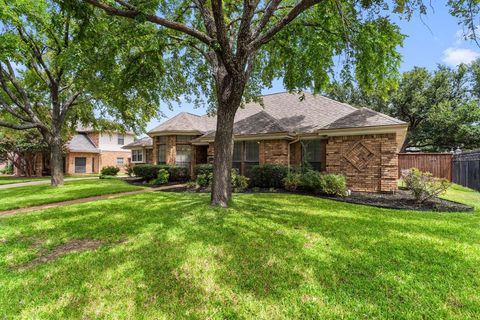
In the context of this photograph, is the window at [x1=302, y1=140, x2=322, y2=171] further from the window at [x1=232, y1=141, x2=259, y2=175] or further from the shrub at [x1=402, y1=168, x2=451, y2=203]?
the shrub at [x1=402, y1=168, x2=451, y2=203]

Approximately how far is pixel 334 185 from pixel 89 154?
98.2 ft

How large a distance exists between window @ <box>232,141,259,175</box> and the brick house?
17.8 metres

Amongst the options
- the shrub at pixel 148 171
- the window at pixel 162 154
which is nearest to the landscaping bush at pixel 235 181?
the shrub at pixel 148 171

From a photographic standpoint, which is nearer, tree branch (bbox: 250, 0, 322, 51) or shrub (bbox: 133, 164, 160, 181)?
tree branch (bbox: 250, 0, 322, 51)

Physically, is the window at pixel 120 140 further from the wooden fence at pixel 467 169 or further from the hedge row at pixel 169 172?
the wooden fence at pixel 467 169

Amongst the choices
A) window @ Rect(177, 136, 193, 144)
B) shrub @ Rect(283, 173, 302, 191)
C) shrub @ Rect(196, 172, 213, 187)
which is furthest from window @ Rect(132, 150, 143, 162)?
shrub @ Rect(283, 173, 302, 191)

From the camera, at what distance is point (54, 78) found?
14.4 meters

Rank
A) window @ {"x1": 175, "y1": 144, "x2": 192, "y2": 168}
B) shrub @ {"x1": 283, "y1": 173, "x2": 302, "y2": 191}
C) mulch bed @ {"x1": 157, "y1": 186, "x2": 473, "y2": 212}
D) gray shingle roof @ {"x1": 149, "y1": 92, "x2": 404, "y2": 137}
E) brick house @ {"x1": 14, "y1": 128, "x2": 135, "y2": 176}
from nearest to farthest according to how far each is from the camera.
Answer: mulch bed @ {"x1": 157, "y1": 186, "x2": 473, "y2": 212} < shrub @ {"x1": 283, "y1": 173, "x2": 302, "y2": 191} < gray shingle roof @ {"x1": 149, "y1": 92, "x2": 404, "y2": 137} < window @ {"x1": 175, "y1": 144, "x2": 192, "y2": 168} < brick house @ {"x1": 14, "y1": 128, "x2": 135, "y2": 176}

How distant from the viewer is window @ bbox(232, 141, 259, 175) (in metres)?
13.8

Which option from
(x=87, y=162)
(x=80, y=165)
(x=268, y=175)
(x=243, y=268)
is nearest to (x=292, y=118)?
(x=268, y=175)

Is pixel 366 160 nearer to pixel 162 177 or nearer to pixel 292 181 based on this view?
pixel 292 181

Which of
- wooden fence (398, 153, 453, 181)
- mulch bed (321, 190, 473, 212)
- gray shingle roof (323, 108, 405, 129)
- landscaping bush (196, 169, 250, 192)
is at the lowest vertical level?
mulch bed (321, 190, 473, 212)

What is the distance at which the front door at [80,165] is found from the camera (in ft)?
96.3

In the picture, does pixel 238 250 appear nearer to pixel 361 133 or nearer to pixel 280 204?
pixel 280 204
